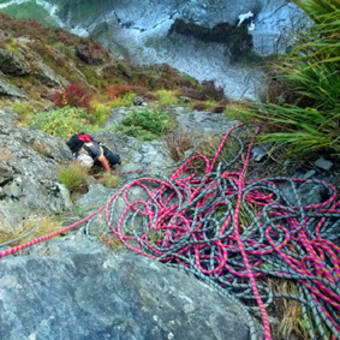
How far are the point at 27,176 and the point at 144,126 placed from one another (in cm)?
408

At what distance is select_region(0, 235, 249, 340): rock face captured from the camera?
0.95m

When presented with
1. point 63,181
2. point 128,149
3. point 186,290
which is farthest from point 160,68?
point 186,290

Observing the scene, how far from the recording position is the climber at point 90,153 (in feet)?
12.5

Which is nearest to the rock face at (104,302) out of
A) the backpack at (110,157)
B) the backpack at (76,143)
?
the backpack at (110,157)

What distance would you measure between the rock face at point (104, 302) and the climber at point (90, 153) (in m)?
2.54

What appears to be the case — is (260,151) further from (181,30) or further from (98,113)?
(181,30)

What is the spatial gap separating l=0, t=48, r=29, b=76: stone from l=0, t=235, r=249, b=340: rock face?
1091 cm

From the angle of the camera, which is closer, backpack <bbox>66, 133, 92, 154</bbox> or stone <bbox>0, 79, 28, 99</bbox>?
backpack <bbox>66, 133, 92, 154</bbox>

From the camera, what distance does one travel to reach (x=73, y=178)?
9.87 feet

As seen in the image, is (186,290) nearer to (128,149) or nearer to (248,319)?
(248,319)

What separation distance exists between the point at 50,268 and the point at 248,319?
105 cm

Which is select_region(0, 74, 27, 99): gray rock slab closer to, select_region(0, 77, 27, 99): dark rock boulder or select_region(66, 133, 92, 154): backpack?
select_region(0, 77, 27, 99): dark rock boulder

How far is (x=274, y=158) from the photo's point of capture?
2.54 meters

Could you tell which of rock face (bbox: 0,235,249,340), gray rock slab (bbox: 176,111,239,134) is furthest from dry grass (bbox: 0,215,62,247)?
gray rock slab (bbox: 176,111,239,134)
